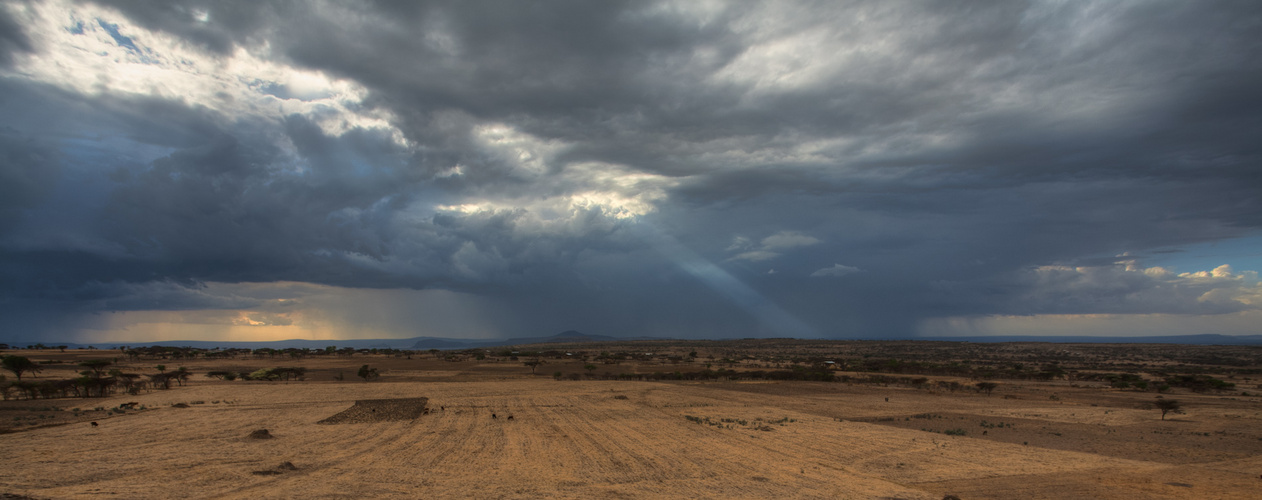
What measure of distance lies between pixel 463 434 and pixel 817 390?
35745mm

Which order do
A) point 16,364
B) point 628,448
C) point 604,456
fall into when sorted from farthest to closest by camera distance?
point 16,364, point 628,448, point 604,456

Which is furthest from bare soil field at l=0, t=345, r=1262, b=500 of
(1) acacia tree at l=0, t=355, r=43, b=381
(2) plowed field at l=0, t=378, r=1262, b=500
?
(1) acacia tree at l=0, t=355, r=43, b=381

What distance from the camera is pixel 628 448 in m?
21.3

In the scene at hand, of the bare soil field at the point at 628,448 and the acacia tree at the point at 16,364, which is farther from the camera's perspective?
the acacia tree at the point at 16,364

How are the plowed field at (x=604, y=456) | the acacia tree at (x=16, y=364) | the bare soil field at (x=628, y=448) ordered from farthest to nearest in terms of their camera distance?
the acacia tree at (x=16, y=364), the bare soil field at (x=628, y=448), the plowed field at (x=604, y=456)

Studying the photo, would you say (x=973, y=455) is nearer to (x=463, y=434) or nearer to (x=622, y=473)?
(x=622, y=473)

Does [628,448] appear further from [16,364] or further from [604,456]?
[16,364]

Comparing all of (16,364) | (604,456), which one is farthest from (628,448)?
(16,364)

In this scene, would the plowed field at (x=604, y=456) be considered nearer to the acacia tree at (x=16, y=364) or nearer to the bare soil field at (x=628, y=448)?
the bare soil field at (x=628, y=448)

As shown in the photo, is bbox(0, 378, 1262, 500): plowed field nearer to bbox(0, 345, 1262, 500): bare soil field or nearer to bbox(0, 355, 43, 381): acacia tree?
bbox(0, 345, 1262, 500): bare soil field

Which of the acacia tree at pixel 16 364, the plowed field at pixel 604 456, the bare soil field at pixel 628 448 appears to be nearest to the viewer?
the plowed field at pixel 604 456

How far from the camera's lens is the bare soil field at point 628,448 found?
15047 millimetres

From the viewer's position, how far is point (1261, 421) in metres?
28.6

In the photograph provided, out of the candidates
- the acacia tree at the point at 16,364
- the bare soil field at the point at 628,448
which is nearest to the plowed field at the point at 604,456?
the bare soil field at the point at 628,448
